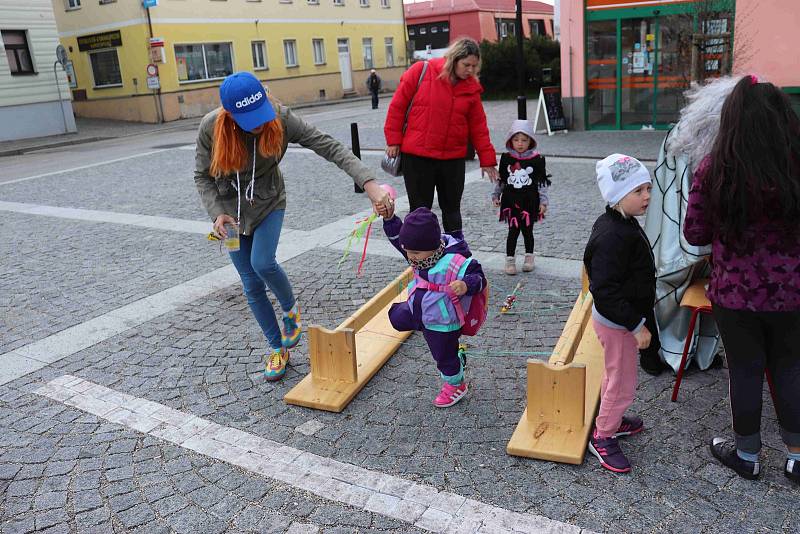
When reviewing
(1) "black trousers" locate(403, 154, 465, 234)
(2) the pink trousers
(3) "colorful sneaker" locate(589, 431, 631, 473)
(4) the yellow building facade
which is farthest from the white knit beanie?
(4) the yellow building facade

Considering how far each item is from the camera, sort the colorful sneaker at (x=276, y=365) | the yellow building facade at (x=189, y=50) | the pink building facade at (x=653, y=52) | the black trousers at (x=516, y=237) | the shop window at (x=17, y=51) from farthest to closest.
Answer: the yellow building facade at (x=189, y=50)
the shop window at (x=17, y=51)
the pink building facade at (x=653, y=52)
the black trousers at (x=516, y=237)
the colorful sneaker at (x=276, y=365)

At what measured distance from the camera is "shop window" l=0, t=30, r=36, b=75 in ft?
78.4

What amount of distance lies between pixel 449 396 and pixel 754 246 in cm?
177

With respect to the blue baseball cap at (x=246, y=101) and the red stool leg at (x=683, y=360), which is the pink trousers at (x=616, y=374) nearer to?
the red stool leg at (x=683, y=360)

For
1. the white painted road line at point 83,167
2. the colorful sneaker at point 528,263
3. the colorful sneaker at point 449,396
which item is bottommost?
the colorful sneaker at point 449,396

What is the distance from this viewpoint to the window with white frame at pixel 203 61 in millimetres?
29969

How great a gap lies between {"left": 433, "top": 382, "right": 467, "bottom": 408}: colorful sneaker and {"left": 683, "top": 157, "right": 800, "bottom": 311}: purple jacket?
4.93ft

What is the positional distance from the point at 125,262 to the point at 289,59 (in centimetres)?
3027

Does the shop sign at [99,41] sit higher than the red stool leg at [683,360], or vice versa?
the shop sign at [99,41]

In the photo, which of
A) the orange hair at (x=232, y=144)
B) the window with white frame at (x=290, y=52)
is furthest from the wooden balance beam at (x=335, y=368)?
the window with white frame at (x=290, y=52)

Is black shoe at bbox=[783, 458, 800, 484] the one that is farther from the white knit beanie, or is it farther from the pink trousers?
the white knit beanie

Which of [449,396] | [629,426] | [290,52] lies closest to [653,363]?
[629,426]

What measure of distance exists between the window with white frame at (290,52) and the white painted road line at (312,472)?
33.0 meters

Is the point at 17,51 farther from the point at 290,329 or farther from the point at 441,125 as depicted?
the point at 290,329
